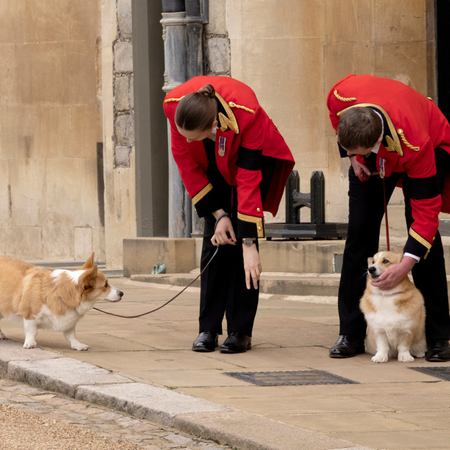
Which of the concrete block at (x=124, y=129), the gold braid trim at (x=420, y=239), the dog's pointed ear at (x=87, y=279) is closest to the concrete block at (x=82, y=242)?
the concrete block at (x=124, y=129)

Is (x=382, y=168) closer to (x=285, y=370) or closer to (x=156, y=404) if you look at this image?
(x=285, y=370)

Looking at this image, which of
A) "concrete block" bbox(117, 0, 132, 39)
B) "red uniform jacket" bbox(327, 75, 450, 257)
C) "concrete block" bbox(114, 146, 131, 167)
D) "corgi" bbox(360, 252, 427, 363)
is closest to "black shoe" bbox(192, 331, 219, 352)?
"corgi" bbox(360, 252, 427, 363)

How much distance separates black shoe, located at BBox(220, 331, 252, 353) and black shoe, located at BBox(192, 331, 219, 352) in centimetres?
8

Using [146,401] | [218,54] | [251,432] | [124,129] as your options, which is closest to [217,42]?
[218,54]

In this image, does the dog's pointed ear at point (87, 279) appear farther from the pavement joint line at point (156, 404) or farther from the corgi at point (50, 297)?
the pavement joint line at point (156, 404)

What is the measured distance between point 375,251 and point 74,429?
2.16 meters

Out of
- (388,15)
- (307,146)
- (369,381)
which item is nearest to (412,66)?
(388,15)

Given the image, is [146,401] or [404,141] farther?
[404,141]

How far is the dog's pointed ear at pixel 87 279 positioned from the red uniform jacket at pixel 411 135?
5.44 feet

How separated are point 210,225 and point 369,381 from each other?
4.41 ft

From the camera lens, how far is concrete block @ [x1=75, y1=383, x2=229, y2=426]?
3.56 metres

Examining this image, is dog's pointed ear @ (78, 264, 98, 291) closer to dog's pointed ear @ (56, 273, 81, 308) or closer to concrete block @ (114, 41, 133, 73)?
dog's pointed ear @ (56, 273, 81, 308)

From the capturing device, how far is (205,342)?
506cm

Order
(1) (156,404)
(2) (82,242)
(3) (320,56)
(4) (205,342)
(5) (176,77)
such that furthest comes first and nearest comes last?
(2) (82,242) < (5) (176,77) < (3) (320,56) < (4) (205,342) < (1) (156,404)
